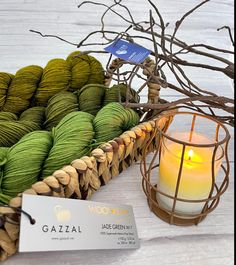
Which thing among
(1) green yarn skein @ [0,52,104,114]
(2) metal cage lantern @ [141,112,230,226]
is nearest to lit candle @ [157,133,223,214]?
(2) metal cage lantern @ [141,112,230,226]

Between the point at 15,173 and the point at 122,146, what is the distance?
0.16m

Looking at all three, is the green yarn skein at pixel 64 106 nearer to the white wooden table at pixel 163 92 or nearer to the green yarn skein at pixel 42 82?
the green yarn skein at pixel 42 82

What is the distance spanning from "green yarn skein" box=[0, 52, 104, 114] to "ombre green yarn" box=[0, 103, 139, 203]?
132 millimetres

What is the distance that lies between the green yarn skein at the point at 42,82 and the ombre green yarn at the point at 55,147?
132 mm

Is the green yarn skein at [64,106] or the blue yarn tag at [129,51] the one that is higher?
the blue yarn tag at [129,51]

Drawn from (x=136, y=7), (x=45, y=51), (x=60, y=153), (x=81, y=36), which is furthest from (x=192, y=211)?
(x=136, y=7)

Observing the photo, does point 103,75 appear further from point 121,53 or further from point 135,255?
point 135,255

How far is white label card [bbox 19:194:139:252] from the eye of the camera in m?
0.50

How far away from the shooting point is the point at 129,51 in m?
0.69

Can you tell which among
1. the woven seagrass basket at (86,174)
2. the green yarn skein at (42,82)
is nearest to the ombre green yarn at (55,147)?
the woven seagrass basket at (86,174)

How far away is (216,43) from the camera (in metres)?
1.30

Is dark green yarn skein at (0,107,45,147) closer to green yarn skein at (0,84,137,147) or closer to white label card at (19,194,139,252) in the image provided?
green yarn skein at (0,84,137,147)

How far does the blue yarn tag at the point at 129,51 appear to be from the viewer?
0.67 metres

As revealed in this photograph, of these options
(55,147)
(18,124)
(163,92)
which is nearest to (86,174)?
(55,147)
